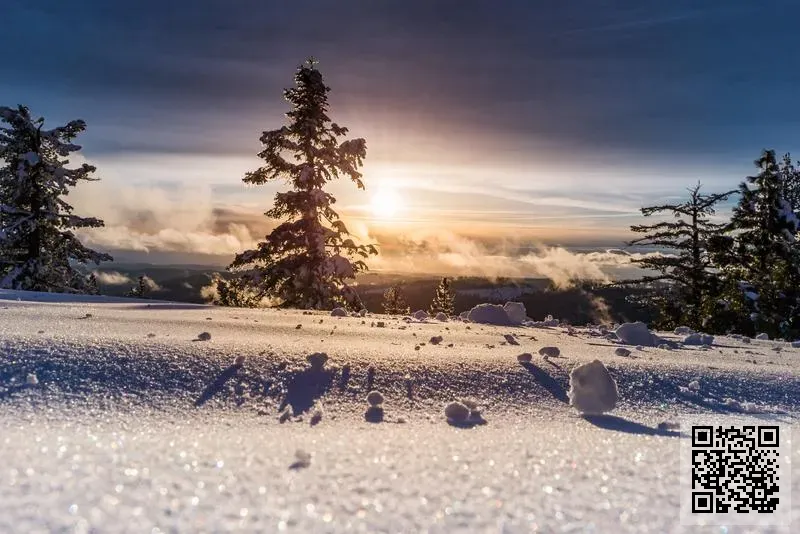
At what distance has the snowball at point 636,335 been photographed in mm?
5078

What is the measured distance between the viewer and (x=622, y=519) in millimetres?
1357

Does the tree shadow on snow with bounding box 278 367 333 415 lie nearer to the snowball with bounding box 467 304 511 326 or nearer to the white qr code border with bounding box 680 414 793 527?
the white qr code border with bounding box 680 414 793 527

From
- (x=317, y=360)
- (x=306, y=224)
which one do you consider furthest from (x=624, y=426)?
(x=306, y=224)

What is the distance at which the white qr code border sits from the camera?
140 cm

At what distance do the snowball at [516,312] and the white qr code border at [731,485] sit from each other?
145 inches

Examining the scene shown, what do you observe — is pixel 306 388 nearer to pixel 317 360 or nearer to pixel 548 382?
pixel 317 360

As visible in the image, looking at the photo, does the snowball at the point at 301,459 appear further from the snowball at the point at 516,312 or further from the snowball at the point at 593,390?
the snowball at the point at 516,312

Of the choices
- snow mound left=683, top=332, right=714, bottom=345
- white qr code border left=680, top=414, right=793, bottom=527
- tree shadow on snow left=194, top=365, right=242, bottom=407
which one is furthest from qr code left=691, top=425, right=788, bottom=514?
snow mound left=683, top=332, right=714, bottom=345

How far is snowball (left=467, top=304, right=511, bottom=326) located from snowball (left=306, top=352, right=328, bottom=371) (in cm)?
345

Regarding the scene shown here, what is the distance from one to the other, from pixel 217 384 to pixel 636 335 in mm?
4020

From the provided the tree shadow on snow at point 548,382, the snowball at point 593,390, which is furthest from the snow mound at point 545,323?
Result: the snowball at point 593,390

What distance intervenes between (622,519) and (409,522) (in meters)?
0.53

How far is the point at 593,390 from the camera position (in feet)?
8.62

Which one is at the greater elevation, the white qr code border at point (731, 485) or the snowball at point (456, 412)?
the snowball at point (456, 412)
